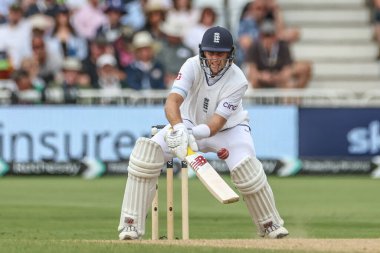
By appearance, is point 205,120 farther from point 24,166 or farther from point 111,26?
point 111,26

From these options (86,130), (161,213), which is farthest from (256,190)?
(86,130)

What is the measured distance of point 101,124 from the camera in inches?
690

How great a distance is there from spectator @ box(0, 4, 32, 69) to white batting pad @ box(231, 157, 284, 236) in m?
9.56

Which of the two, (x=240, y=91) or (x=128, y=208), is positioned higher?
(x=240, y=91)

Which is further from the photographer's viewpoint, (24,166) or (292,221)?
(24,166)

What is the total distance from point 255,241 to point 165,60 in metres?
10.1

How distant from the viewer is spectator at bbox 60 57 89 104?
17.5 meters

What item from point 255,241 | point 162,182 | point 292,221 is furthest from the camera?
point 162,182

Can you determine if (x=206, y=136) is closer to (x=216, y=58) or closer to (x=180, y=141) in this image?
(x=180, y=141)

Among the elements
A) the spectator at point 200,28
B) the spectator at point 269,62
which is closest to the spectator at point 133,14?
the spectator at point 200,28

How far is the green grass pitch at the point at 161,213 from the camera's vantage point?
28.6 ft

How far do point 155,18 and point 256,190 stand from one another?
32.9 ft

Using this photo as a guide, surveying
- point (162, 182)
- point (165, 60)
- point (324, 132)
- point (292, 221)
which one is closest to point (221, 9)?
point (165, 60)

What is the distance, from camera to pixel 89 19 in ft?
62.7
